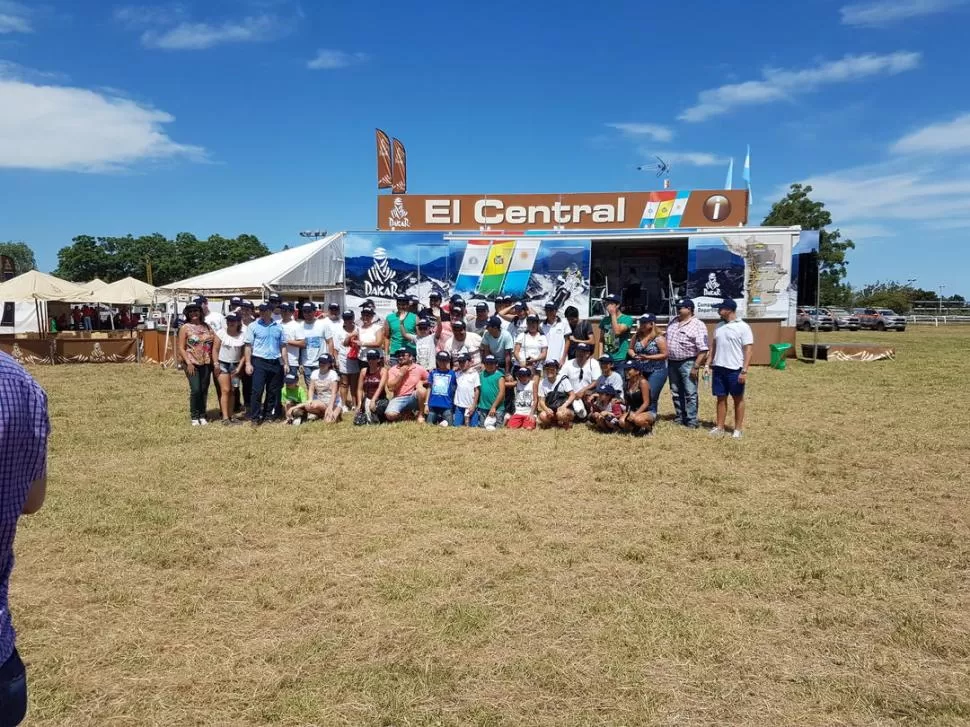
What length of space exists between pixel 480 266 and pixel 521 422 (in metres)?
7.84

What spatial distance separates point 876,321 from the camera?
35531mm

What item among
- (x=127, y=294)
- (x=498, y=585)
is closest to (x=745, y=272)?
(x=498, y=585)

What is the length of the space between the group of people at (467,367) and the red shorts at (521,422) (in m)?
0.01

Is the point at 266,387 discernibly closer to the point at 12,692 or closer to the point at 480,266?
the point at 12,692

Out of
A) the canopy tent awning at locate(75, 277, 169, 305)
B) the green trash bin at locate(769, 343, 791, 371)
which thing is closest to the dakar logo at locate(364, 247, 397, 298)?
the green trash bin at locate(769, 343, 791, 371)

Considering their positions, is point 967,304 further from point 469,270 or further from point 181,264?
point 181,264

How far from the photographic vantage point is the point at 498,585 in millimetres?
3928

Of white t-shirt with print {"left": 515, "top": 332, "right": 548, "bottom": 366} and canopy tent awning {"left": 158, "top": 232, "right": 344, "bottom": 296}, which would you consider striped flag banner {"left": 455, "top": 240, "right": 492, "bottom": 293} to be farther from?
white t-shirt with print {"left": 515, "top": 332, "right": 548, "bottom": 366}

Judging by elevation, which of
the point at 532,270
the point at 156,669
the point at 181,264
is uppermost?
the point at 181,264

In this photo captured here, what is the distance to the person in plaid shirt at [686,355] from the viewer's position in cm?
838

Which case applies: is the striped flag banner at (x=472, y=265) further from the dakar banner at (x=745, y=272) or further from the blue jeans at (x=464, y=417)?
the blue jeans at (x=464, y=417)

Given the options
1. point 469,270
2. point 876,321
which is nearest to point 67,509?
point 469,270

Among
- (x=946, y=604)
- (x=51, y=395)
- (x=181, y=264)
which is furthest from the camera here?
(x=181, y=264)

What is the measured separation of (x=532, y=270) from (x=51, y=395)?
10.1 meters
